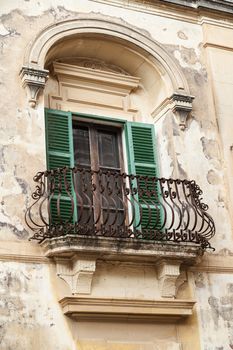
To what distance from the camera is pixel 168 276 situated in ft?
29.7

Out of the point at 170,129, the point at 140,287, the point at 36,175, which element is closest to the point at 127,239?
the point at 140,287

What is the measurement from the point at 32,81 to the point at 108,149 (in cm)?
165

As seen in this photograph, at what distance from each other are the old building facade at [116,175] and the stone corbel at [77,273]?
0.02 m

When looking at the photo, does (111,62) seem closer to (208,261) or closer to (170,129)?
(170,129)

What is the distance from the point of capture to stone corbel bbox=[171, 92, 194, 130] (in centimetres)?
1034

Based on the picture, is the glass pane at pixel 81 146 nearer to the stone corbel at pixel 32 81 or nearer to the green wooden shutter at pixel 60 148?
the green wooden shutter at pixel 60 148

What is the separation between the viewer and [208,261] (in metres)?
9.60

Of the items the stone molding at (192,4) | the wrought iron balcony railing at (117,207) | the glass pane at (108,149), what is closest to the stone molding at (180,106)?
the glass pane at (108,149)

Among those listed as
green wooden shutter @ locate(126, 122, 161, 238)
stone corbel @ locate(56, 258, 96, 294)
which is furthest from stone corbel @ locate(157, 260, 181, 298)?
stone corbel @ locate(56, 258, 96, 294)

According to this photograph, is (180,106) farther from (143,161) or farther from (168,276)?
(168,276)

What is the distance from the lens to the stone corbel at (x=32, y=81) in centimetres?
942

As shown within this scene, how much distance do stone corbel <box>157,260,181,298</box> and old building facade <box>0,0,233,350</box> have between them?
0.02m

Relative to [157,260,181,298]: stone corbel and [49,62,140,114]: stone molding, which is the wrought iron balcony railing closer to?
[157,260,181,298]: stone corbel

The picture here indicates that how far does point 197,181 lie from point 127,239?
75.2 inches
